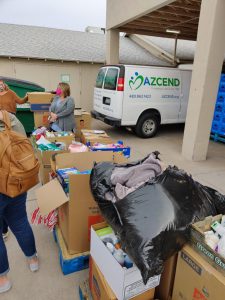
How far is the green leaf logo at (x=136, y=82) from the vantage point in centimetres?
609

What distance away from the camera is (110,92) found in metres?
6.31

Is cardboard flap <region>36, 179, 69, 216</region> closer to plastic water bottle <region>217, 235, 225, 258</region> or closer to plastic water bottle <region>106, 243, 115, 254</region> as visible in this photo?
plastic water bottle <region>106, 243, 115, 254</region>

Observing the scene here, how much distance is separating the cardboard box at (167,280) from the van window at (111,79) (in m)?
5.12

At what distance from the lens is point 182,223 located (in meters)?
1.37

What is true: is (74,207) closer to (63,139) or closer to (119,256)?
(119,256)

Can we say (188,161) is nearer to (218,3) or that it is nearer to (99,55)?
(218,3)

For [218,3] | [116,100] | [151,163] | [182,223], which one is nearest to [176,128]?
[116,100]

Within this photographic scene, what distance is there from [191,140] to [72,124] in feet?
8.38

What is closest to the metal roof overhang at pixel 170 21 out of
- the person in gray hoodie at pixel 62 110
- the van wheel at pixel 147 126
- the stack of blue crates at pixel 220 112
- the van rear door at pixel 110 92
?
the stack of blue crates at pixel 220 112

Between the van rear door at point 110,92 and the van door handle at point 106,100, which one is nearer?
the van rear door at point 110,92

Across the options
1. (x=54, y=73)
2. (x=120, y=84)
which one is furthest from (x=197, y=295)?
(x=54, y=73)

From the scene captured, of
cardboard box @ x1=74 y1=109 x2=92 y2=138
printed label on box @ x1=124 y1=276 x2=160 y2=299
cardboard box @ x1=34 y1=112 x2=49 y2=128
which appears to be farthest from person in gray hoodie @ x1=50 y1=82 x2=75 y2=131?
printed label on box @ x1=124 y1=276 x2=160 y2=299

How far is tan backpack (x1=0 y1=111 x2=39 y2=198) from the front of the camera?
1.60m

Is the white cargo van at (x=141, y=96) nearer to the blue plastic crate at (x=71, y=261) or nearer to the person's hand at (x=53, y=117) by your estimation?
the person's hand at (x=53, y=117)
